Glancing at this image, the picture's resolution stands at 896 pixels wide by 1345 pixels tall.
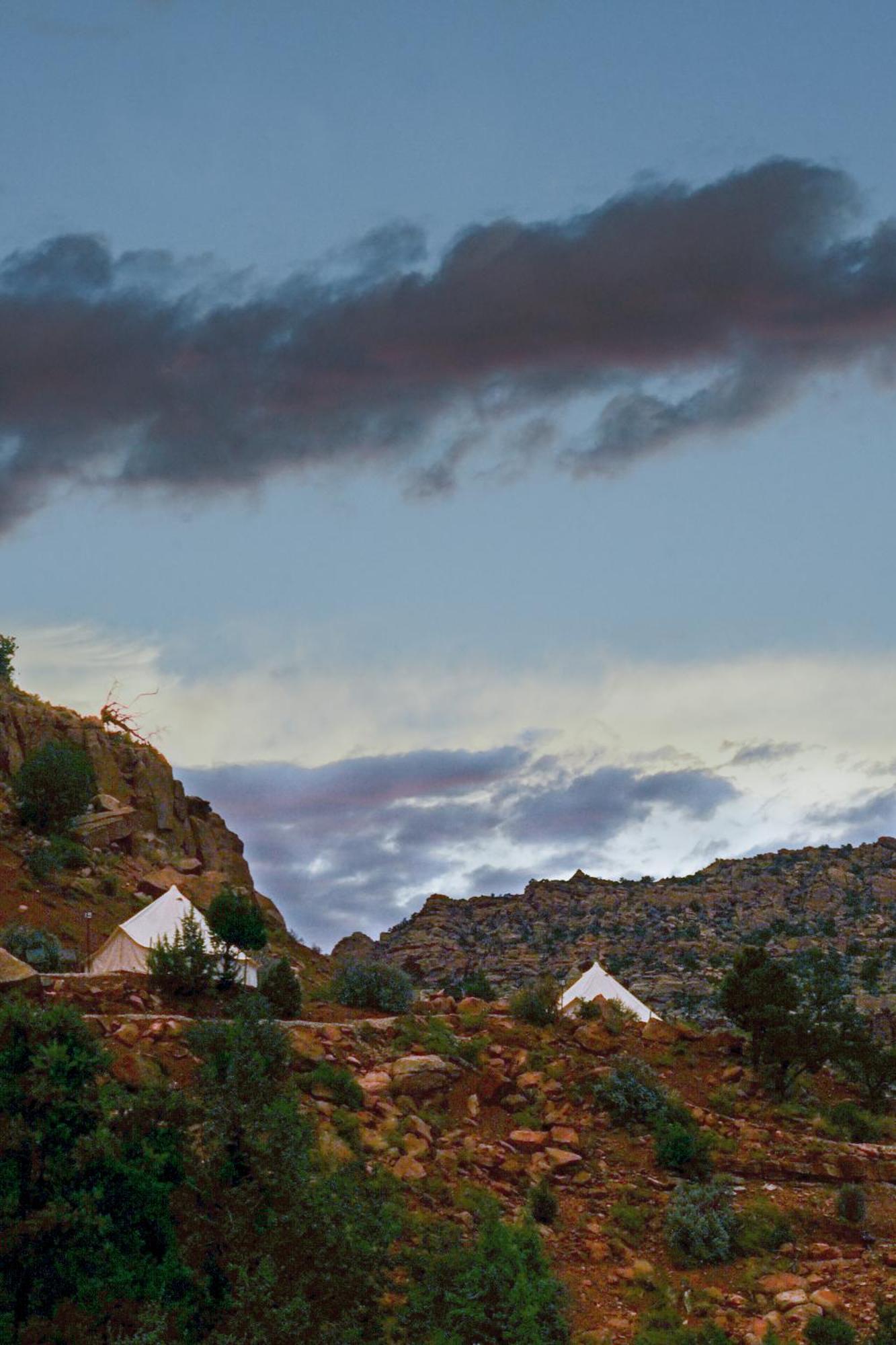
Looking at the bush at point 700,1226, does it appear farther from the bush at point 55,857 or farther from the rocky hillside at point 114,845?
the bush at point 55,857

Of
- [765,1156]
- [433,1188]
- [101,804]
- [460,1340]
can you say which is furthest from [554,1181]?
[101,804]

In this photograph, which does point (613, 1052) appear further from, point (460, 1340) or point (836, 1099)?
point (460, 1340)

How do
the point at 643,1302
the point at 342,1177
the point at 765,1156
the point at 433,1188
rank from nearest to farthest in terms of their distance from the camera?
1. the point at 342,1177
2. the point at 643,1302
3. the point at 433,1188
4. the point at 765,1156

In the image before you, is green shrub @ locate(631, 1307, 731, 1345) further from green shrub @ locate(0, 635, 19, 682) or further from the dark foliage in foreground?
green shrub @ locate(0, 635, 19, 682)

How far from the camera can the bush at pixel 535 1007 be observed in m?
36.1

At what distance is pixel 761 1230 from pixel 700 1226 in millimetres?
1630

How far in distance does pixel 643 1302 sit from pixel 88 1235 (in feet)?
34.8

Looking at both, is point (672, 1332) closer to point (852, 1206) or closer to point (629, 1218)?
point (629, 1218)

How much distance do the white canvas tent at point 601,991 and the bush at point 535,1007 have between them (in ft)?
15.6

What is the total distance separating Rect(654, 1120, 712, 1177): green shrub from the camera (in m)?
28.6

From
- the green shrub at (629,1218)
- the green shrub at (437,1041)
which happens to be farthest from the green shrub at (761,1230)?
the green shrub at (437,1041)

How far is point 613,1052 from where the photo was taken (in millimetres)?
34094

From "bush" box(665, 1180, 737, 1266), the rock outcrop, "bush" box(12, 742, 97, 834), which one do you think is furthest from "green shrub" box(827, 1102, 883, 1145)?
"bush" box(12, 742, 97, 834)

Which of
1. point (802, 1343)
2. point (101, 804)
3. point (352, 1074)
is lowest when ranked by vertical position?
point (802, 1343)
